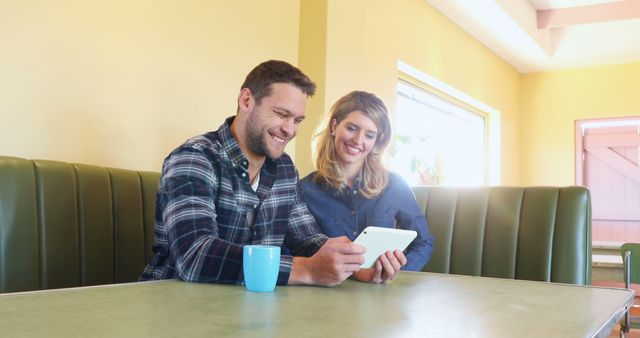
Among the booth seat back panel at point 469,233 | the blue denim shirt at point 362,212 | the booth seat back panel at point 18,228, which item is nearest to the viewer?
the booth seat back panel at point 18,228

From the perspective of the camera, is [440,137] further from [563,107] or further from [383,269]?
[383,269]

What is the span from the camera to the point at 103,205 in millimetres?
1835

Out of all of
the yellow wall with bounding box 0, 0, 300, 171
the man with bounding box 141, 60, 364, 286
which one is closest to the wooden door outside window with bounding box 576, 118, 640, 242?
the yellow wall with bounding box 0, 0, 300, 171

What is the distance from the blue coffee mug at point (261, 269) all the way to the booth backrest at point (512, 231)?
4.06ft

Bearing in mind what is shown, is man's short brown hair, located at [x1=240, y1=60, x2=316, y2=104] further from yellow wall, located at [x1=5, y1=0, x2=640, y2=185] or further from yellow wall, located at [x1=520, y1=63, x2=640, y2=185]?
yellow wall, located at [x1=520, y1=63, x2=640, y2=185]

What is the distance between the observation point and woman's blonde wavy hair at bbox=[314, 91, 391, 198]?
6.66ft

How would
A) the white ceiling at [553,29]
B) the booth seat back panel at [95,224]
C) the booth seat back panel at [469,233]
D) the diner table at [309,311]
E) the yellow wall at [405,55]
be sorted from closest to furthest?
the diner table at [309,311] < the booth seat back panel at [95,224] < the booth seat back panel at [469,233] < the yellow wall at [405,55] < the white ceiling at [553,29]

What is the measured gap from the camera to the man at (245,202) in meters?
1.24

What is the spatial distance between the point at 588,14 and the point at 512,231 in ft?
11.2

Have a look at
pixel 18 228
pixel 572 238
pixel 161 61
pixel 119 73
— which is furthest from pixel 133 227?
pixel 572 238

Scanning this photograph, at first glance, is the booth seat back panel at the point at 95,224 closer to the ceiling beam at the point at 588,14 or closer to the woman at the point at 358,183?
the woman at the point at 358,183

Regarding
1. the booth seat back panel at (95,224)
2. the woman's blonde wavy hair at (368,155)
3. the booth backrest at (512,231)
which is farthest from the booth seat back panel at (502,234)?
the booth seat back panel at (95,224)

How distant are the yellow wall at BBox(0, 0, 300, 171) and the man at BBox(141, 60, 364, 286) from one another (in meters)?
0.62

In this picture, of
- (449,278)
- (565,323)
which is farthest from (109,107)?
(565,323)
